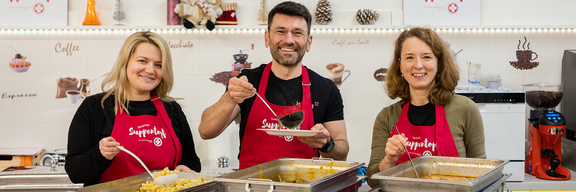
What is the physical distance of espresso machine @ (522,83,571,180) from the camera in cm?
286

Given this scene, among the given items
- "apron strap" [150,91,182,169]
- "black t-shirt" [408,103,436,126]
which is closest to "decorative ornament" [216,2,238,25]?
"apron strap" [150,91,182,169]

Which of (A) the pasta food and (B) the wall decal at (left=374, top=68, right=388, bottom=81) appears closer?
(A) the pasta food

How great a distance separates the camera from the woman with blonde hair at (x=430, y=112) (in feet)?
5.94

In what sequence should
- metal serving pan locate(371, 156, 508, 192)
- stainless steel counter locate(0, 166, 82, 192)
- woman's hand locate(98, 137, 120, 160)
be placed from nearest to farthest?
metal serving pan locate(371, 156, 508, 192), woman's hand locate(98, 137, 120, 160), stainless steel counter locate(0, 166, 82, 192)

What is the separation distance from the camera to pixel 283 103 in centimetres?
202

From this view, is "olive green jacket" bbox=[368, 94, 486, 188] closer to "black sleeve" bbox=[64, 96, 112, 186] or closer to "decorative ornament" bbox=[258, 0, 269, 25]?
"black sleeve" bbox=[64, 96, 112, 186]

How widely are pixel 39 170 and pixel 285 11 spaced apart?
2398 mm

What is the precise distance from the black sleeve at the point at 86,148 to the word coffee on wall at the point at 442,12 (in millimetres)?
2644

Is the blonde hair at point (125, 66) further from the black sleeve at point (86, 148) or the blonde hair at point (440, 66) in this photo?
the blonde hair at point (440, 66)

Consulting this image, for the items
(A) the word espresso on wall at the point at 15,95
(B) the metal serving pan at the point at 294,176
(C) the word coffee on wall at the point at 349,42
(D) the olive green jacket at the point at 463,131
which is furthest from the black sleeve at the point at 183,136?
(A) the word espresso on wall at the point at 15,95

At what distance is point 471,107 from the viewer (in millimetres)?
1839

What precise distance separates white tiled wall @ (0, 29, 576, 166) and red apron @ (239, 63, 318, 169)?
1.56 m

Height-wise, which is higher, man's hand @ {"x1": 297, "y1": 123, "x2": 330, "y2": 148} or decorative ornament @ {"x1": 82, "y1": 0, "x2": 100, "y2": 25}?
decorative ornament @ {"x1": 82, "y1": 0, "x2": 100, "y2": 25}

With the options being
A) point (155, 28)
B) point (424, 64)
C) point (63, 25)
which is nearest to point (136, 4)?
point (155, 28)
